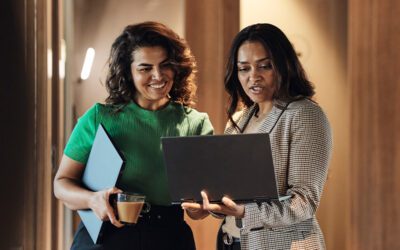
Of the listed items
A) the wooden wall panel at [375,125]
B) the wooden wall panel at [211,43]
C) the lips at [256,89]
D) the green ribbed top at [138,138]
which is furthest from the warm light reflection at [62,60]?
the lips at [256,89]

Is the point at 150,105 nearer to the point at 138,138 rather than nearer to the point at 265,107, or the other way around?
the point at 138,138

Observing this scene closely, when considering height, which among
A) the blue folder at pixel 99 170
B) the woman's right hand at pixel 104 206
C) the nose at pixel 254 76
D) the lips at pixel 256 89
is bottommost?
the woman's right hand at pixel 104 206

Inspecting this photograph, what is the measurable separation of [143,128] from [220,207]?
353 mm

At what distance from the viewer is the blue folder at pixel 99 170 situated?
143 cm

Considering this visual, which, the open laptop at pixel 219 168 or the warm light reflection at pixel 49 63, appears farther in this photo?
the warm light reflection at pixel 49 63

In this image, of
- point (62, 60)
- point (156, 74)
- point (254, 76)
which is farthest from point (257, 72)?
point (62, 60)

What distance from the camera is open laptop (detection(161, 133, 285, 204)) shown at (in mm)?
1328

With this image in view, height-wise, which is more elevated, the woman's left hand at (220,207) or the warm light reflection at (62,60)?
the warm light reflection at (62,60)

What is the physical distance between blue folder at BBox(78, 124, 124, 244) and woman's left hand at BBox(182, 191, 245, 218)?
0.61 ft

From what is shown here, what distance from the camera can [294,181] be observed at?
4.60 feet

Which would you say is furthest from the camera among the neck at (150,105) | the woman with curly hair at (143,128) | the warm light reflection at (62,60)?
the warm light reflection at (62,60)

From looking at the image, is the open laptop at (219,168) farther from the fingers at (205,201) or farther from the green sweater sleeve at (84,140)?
the green sweater sleeve at (84,140)

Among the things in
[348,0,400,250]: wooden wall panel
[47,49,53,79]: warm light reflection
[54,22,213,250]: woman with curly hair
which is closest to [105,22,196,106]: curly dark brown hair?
[54,22,213,250]: woman with curly hair

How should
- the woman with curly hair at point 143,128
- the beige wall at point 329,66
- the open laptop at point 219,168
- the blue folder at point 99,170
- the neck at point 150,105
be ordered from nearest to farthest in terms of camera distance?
the open laptop at point 219,168
the blue folder at point 99,170
the woman with curly hair at point 143,128
the neck at point 150,105
the beige wall at point 329,66
